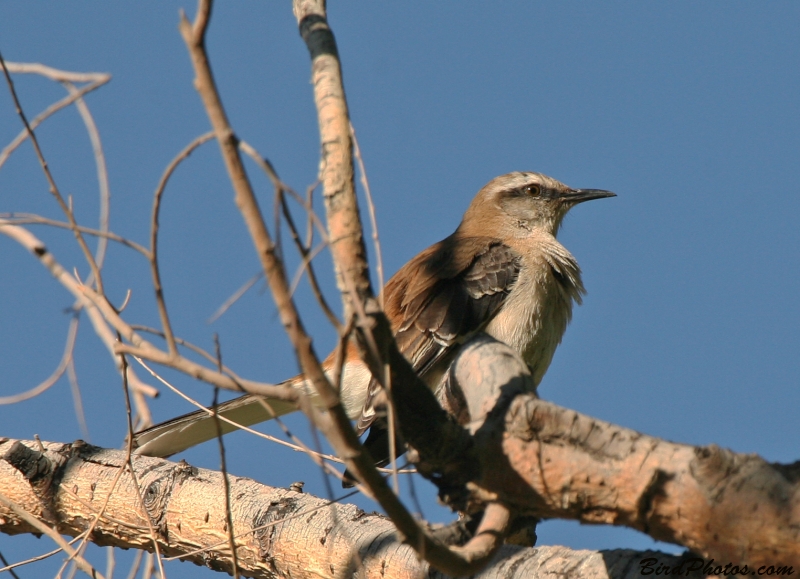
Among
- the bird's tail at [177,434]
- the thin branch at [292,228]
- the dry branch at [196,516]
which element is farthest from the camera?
the bird's tail at [177,434]

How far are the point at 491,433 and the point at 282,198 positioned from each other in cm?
117

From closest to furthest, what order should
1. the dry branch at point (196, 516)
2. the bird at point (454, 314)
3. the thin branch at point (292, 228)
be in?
the thin branch at point (292, 228), the dry branch at point (196, 516), the bird at point (454, 314)

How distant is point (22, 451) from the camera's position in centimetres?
415

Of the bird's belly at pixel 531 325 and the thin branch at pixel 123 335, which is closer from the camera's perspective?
the thin branch at pixel 123 335

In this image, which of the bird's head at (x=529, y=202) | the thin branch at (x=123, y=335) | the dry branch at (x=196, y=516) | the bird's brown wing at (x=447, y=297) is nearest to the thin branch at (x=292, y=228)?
the thin branch at (x=123, y=335)

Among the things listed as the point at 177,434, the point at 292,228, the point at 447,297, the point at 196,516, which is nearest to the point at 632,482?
the point at 292,228

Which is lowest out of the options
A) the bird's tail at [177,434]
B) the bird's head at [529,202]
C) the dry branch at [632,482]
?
the dry branch at [632,482]

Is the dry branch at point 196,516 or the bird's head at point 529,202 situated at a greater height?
the bird's head at point 529,202

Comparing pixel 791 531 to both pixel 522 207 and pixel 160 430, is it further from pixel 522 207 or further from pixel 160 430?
pixel 522 207

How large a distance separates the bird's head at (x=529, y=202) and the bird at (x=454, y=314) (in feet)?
0.94

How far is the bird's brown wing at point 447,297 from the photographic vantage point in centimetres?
536

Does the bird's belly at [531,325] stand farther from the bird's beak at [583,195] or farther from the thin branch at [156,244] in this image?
the thin branch at [156,244]

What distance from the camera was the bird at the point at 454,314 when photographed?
16.1 ft

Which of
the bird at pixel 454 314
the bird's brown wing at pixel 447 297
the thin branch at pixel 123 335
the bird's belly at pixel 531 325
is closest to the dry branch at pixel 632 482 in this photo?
the thin branch at pixel 123 335
